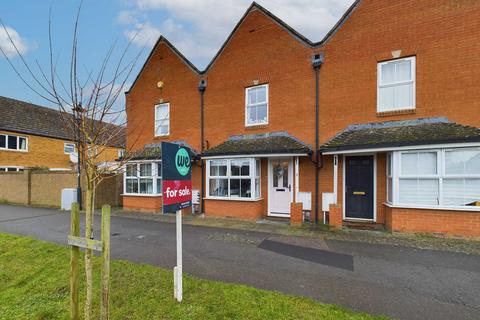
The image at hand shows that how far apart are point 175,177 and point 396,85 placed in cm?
862

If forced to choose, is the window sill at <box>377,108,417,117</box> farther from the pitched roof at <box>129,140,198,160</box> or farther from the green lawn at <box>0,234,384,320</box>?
the pitched roof at <box>129,140,198,160</box>

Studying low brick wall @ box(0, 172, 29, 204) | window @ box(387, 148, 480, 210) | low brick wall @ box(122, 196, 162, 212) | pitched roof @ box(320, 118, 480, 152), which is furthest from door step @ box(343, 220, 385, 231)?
low brick wall @ box(0, 172, 29, 204)

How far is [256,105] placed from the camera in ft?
36.0

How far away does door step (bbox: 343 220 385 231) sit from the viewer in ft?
27.3

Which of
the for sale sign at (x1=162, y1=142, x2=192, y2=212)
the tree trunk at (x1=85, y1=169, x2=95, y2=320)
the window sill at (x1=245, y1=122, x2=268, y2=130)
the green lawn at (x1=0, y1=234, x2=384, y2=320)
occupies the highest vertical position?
the window sill at (x1=245, y1=122, x2=268, y2=130)

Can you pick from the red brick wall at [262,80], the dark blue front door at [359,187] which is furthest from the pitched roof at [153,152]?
the dark blue front door at [359,187]

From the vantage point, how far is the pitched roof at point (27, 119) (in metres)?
20.3

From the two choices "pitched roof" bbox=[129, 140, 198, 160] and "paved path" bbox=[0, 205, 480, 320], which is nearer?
"paved path" bbox=[0, 205, 480, 320]

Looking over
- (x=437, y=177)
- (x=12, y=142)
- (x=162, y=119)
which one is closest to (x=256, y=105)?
(x=162, y=119)

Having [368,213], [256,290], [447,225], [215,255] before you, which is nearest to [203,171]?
[215,255]

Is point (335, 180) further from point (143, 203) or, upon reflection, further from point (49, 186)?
point (49, 186)

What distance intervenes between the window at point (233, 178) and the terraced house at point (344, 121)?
5 centimetres

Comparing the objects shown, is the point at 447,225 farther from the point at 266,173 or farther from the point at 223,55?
the point at 223,55

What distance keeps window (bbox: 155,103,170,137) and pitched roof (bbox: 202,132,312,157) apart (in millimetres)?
3767
